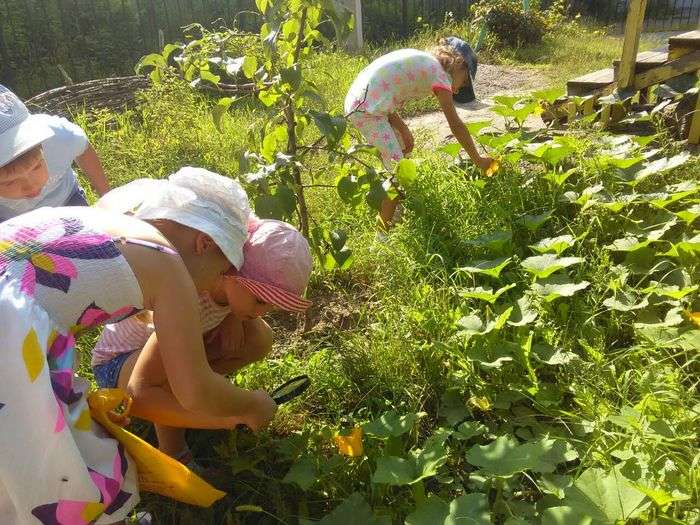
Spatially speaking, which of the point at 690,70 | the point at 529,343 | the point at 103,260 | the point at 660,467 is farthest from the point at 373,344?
the point at 690,70

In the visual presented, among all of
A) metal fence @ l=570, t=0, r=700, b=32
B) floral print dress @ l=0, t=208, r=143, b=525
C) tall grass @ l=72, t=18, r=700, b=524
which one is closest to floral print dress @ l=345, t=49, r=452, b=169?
tall grass @ l=72, t=18, r=700, b=524

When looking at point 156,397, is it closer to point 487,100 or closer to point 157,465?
point 157,465

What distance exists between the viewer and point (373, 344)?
6.33ft

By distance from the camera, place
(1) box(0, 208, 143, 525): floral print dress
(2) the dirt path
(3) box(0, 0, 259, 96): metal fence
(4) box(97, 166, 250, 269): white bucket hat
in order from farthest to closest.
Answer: (3) box(0, 0, 259, 96): metal fence < (2) the dirt path < (4) box(97, 166, 250, 269): white bucket hat < (1) box(0, 208, 143, 525): floral print dress

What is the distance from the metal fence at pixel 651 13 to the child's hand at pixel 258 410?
1249 cm

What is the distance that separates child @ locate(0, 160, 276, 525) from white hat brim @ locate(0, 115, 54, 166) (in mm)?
564

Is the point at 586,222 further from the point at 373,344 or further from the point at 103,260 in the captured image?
the point at 103,260

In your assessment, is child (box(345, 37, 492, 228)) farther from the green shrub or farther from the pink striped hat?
the green shrub

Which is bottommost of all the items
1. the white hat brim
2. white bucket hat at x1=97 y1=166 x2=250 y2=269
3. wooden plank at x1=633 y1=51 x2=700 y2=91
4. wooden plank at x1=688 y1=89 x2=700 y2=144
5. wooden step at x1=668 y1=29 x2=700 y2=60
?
wooden plank at x1=688 y1=89 x2=700 y2=144

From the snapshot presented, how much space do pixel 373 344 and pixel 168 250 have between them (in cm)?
95

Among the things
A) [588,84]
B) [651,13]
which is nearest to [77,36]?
[588,84]

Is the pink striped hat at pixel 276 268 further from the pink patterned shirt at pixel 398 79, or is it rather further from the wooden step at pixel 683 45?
the wooden step at pixel 683 45

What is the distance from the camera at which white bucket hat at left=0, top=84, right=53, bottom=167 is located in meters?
1.59

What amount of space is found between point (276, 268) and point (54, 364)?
0.56 metres
